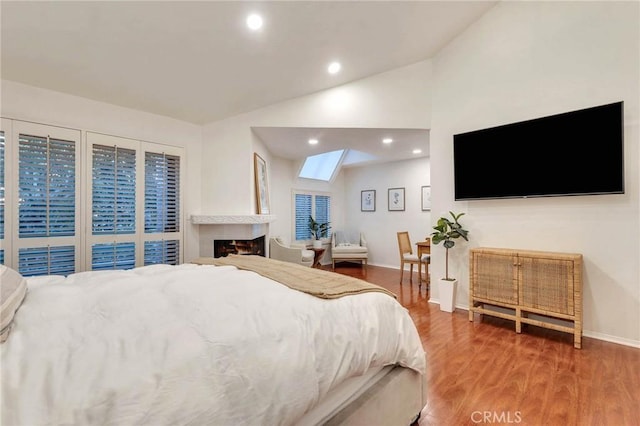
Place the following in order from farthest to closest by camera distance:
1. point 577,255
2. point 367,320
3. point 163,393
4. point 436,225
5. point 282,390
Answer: point 436,225 → point 577,255 → point 367,320 → point 282,390 → point 163,393

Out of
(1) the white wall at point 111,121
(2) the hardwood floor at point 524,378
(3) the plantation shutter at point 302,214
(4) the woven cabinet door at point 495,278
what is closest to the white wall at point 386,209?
(3) the plantation shutter at point 302,214

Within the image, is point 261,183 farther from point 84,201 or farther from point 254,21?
point 254,21

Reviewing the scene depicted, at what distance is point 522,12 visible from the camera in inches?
121

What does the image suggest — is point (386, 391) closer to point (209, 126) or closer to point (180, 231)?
point (180, 231)

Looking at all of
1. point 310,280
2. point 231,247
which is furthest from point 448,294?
point 231,247

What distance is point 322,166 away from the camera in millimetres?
6973

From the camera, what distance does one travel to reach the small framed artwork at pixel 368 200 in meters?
6.90

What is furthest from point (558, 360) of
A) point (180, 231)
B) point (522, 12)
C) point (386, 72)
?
point (180, 231)

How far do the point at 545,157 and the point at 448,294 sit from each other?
1.81m

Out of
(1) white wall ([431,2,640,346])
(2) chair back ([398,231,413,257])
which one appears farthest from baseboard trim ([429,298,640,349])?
(2) chair back ([398,231,413,257])

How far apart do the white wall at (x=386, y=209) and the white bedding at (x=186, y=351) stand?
490 cm

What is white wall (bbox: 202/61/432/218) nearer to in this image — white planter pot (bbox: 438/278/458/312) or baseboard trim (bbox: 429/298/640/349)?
white planter pot (bbox: 438/278/458/312)

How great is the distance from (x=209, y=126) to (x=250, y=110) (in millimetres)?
695

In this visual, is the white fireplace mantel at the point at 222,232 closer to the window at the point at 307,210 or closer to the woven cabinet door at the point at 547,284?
the window at the point at 307,210
